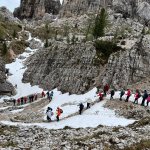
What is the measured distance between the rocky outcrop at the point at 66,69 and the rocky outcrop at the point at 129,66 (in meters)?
3.51

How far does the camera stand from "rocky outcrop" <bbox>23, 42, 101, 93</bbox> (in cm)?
7112

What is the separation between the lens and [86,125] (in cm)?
4309

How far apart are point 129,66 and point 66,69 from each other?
15.2 meters

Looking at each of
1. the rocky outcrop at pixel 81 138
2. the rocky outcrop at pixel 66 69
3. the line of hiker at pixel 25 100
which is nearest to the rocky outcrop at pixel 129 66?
the rocky outcrop at pixel 66 69

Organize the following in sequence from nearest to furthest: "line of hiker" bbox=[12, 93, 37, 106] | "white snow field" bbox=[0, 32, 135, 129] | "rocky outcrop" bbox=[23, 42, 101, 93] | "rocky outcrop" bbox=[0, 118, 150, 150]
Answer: "rocky outcrop" bbox=[0, 118, 150, 150], "white snow field" bbox=[0, 32, 135, 129], "rocky outcrop" bbox=[23, 42, 101, 93], "line of hiker" bbox=[12, 93, 37, 106]

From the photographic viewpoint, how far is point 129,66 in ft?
227

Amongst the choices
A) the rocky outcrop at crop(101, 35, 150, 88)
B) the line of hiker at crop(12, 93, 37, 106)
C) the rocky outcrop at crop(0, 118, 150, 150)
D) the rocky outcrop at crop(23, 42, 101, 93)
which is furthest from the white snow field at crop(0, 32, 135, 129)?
the rocky outcrop at crop(101, 35, 150, 88)

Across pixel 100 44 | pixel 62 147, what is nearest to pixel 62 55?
pixel 100 44

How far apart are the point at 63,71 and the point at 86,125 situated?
119ft

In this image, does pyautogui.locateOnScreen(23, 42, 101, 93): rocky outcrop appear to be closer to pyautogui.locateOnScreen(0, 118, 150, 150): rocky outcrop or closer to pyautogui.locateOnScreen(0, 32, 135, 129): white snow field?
pyautogui.locateOnScreen(0, 32, 135, 129): white snow field

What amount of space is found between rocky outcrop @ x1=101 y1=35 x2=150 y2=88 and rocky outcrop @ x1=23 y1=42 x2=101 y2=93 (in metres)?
3.51

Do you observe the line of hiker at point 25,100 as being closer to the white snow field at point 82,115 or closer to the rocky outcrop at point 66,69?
the white snow field at point 82,115

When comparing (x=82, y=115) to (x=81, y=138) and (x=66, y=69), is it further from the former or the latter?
(x=66, y=69)

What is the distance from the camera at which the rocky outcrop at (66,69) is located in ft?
233
